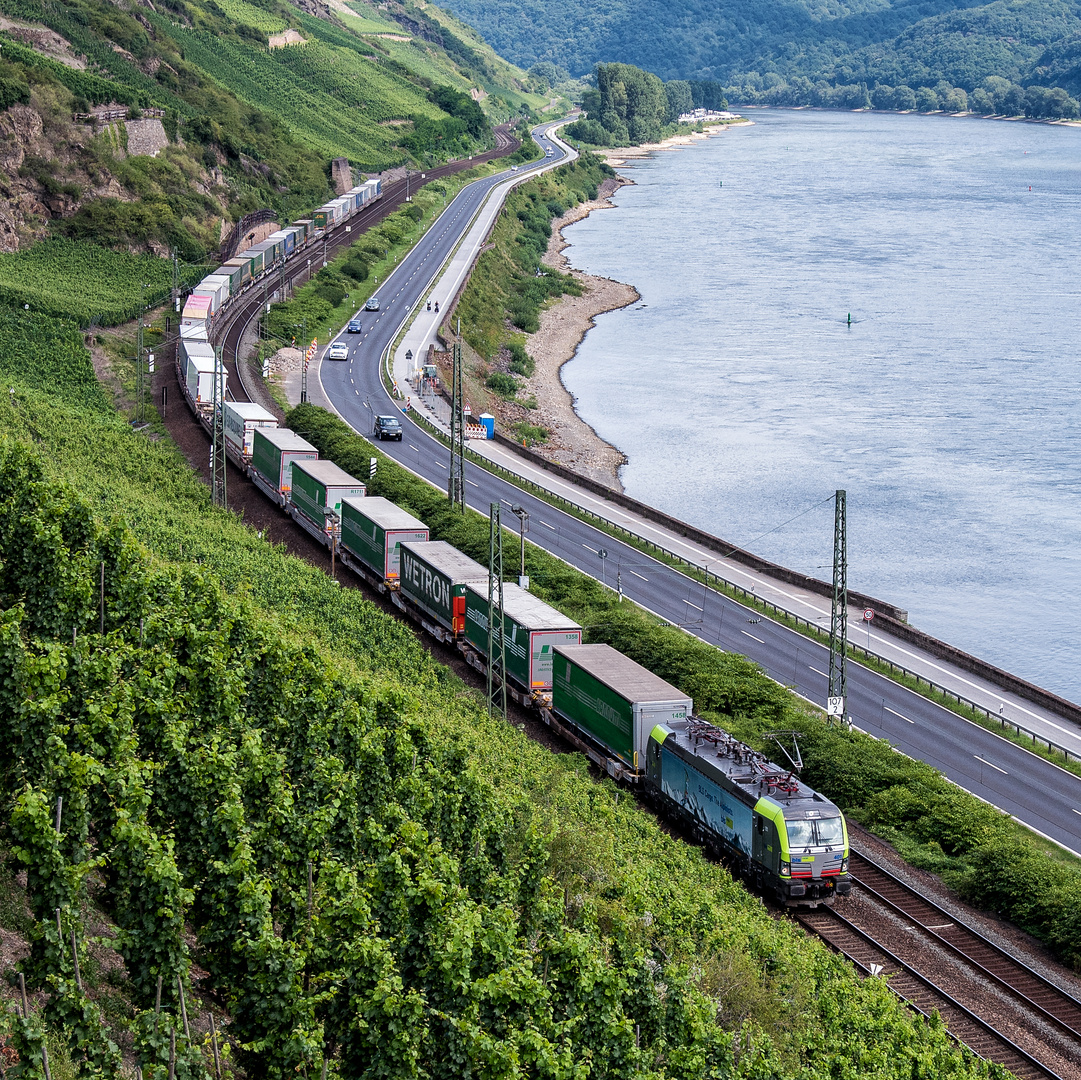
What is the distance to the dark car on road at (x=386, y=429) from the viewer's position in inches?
3735

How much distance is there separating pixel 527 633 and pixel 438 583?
7817 mm

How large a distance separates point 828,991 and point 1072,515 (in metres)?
69.7

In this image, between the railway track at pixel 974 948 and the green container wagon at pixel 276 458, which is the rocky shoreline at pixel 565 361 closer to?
the green container wagon at pixel 276 458

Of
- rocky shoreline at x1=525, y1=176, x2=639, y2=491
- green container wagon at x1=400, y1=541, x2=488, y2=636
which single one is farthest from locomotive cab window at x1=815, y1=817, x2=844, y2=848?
rocky shoreline at x1=525, y1=176, x2=639, y2=491

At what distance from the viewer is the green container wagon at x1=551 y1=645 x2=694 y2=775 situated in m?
44.7

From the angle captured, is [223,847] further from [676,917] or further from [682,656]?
[682,656]


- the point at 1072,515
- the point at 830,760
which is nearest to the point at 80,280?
the point at 1072,515

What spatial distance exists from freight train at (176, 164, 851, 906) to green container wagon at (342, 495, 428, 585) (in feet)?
0.23

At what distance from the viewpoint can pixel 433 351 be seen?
400ft

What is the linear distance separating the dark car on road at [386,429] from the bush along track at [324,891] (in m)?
53.2

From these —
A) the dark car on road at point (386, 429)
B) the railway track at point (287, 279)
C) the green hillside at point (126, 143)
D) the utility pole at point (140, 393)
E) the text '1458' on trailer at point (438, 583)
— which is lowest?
the text '1458' on trailer at point (438, 583)

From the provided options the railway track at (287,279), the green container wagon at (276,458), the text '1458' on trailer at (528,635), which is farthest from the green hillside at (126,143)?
the text '1458' on trailer at (528,635)

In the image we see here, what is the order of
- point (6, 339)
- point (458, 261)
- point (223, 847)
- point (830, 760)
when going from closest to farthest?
point (223, 847) → point (830, 760) → point (6, 339) → point (458, 261)

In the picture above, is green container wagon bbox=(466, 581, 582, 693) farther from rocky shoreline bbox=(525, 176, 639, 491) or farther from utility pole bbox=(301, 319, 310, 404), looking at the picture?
utility pole bbox=(301, 319, 310, 404)
